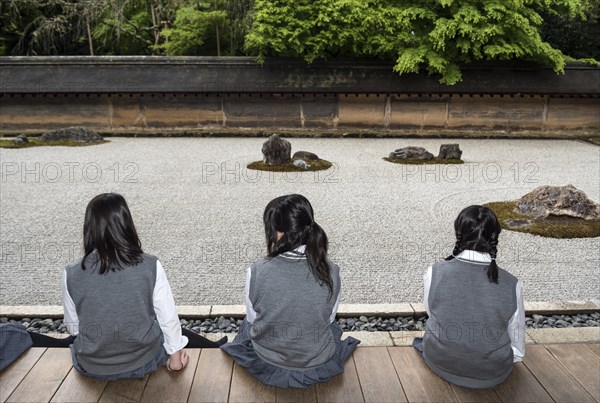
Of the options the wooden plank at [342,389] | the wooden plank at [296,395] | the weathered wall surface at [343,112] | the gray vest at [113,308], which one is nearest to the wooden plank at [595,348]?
the wooden plank at [342,389]

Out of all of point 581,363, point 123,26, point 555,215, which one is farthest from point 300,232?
point 123,26

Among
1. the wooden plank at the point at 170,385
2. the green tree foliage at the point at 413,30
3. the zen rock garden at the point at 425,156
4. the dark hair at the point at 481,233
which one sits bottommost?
the wooden plank at the point at 170,385

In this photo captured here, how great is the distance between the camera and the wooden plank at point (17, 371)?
2.27 m

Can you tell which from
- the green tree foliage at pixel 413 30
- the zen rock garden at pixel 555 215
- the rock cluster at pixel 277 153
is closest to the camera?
the zen rock garden at pixel 555 215

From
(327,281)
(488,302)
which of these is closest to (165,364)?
(327,281)

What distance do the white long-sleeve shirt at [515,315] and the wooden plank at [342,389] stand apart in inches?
21.0

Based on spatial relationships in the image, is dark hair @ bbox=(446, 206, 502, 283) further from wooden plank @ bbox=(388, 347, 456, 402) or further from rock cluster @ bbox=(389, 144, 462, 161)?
rock cluster @ bbox=(389, 144, 462, 161)

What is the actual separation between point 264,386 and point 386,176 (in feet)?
22.0

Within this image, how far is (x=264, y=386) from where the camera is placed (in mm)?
2297

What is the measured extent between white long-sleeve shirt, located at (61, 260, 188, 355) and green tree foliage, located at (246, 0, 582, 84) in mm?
11435

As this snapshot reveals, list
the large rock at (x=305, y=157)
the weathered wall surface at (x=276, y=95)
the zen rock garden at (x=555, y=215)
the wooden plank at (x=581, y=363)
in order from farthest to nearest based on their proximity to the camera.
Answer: the weathered wall surface at (x=276, y=95)
the large rock at (x=305, y=157)
the zen rock garden at (x=555, y=215)
the wooden plank at (x=581, y=363)

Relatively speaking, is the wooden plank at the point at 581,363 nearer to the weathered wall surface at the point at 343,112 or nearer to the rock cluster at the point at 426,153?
the rock cluster at the point at 426,153

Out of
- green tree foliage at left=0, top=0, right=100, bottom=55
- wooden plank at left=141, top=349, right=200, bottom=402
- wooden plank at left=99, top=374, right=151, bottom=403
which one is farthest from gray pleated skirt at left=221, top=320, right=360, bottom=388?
green tree foliage at left=0, top=0, right=100, bottom=55

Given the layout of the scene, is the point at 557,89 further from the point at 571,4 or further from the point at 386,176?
the point at 386,176
